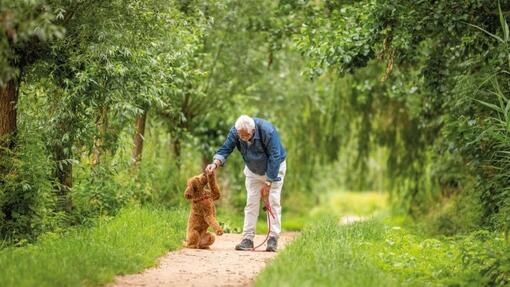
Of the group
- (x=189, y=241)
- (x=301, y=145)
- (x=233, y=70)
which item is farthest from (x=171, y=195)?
(x=301, y=145)

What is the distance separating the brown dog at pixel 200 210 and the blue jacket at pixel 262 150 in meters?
0.43

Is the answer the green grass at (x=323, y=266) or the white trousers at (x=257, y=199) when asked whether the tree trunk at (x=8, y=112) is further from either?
the green grass at (x=323, y=266)

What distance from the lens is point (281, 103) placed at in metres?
22.4

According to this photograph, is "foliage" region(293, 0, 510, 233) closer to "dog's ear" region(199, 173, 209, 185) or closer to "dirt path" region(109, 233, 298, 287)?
"dirt path" region(109, 233, 298, 287)

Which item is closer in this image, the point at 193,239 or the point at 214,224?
the point at 214,224

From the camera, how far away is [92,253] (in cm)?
895

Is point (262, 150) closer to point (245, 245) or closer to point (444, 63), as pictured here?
point (245, 245)

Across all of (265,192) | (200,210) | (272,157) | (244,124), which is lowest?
(200,210)

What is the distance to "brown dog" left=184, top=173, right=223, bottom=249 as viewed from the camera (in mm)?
11539

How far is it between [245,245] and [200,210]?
82 centimetres

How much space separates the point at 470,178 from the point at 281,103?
6351mm

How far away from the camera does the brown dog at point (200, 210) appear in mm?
11539

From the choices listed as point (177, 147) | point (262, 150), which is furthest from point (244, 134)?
point (177, 147)

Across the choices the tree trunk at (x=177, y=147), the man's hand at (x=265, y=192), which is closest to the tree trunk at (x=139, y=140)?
the tree trunk at (x=177, y=147)
